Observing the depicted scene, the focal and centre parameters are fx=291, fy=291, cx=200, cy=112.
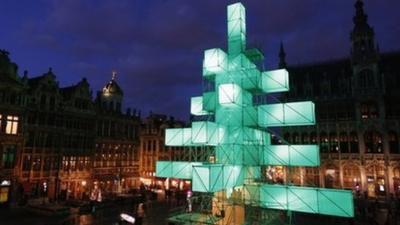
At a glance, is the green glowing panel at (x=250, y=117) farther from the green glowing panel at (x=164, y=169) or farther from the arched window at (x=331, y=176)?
the arched window at (x=331, y=176)

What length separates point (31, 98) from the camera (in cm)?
3769

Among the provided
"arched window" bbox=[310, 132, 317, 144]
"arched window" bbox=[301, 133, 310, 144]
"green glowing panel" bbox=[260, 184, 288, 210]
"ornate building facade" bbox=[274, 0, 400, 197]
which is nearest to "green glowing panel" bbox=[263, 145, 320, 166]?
"green glowing panel" bbox=[260, 184, 288, 210]

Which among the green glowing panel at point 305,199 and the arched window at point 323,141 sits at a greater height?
the arched window at point 323,141

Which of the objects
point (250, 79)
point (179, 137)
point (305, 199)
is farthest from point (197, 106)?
point (305, 199)

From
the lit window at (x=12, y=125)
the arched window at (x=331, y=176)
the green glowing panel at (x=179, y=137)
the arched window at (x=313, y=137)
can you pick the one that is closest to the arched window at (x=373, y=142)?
the arched window at (x=331, y=176)

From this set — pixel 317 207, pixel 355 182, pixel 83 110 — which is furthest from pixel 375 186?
pixel 83 110

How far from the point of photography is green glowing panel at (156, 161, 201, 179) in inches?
687

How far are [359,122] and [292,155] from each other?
115 ft

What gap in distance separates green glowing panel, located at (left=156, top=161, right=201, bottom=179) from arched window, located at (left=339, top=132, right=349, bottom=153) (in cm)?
3805

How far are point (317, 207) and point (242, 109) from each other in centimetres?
682

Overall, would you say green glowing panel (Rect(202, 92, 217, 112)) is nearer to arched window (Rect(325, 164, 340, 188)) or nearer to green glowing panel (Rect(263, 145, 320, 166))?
green glowing panel (Rect(263, 145, 320, 166))

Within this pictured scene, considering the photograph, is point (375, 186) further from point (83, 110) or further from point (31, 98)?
point (31, 98)

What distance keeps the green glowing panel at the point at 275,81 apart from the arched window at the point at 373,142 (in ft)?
111

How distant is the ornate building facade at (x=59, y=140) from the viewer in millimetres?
34875
